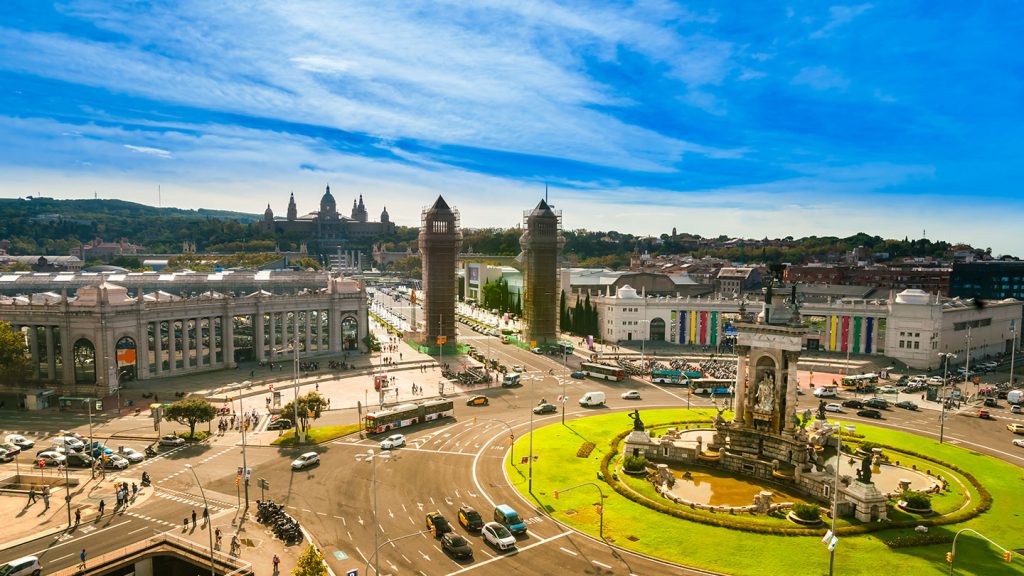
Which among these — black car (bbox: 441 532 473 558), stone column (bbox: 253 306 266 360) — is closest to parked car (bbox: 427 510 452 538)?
black car (bbox: 441 532 473 558)

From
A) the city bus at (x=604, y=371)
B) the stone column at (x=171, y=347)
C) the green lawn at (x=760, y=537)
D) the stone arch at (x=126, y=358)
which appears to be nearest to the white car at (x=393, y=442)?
the green lawn at (x=760, y=537)

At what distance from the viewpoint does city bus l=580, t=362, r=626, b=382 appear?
97.9 metres

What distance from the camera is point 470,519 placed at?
43188mm

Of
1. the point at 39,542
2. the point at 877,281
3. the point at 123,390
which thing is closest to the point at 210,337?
the point at 123,390

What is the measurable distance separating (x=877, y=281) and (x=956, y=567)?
603 feet

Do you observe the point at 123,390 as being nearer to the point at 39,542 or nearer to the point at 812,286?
the point at 39,542

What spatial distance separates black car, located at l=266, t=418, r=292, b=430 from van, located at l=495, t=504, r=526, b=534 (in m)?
32.6

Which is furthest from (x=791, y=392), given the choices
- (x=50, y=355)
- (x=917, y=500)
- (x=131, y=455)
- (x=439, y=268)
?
(x=50, y=355)

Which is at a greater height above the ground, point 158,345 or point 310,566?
point 158,345

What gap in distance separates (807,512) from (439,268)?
9279 cm

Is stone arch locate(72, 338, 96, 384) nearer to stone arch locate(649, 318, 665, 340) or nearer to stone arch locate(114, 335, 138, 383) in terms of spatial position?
stone arch locate(114, 335, 138, 383)

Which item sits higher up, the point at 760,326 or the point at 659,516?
the point at 760,326

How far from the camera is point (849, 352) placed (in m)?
116

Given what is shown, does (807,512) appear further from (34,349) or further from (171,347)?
(34,349)
